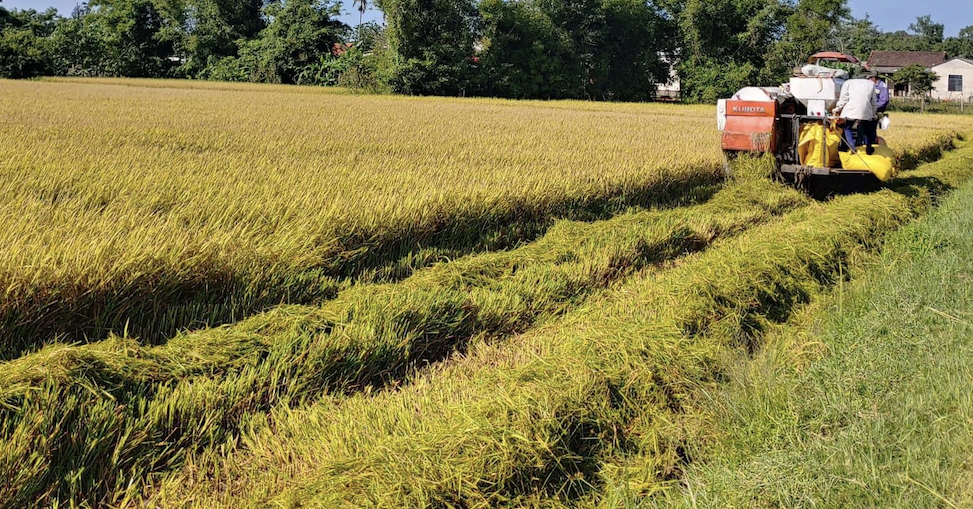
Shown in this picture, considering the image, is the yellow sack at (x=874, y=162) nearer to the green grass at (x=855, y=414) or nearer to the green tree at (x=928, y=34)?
the green grass at (x=855, y=414)

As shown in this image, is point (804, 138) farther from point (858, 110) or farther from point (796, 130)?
point (858, 110)

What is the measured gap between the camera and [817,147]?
26.9ft

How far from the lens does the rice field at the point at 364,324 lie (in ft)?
9.03

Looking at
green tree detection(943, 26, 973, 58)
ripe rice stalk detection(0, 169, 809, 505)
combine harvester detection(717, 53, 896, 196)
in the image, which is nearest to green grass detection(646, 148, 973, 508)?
ripe rice stalk detection(0, 169, 809, 505)

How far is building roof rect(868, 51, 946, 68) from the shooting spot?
207ft

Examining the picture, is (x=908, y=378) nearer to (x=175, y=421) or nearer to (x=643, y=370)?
(x=643, y=370)

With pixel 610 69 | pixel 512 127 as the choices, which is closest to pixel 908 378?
pixel 512 127

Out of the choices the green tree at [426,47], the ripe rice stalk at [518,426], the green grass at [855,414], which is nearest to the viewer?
the green grass at [855,414]

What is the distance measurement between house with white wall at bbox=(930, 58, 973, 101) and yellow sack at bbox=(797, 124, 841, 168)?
6269 cm

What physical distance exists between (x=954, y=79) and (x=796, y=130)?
6596 cm

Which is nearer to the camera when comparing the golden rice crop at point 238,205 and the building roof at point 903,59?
the golden rice crop at point 238,205

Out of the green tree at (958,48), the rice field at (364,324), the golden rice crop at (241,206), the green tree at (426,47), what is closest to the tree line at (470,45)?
the green tree at (426,47)

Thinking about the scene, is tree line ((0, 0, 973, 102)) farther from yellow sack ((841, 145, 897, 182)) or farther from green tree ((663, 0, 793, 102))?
yellow sack ((841, 145, 897, 182))

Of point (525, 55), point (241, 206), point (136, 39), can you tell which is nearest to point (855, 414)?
point (241, 206)
